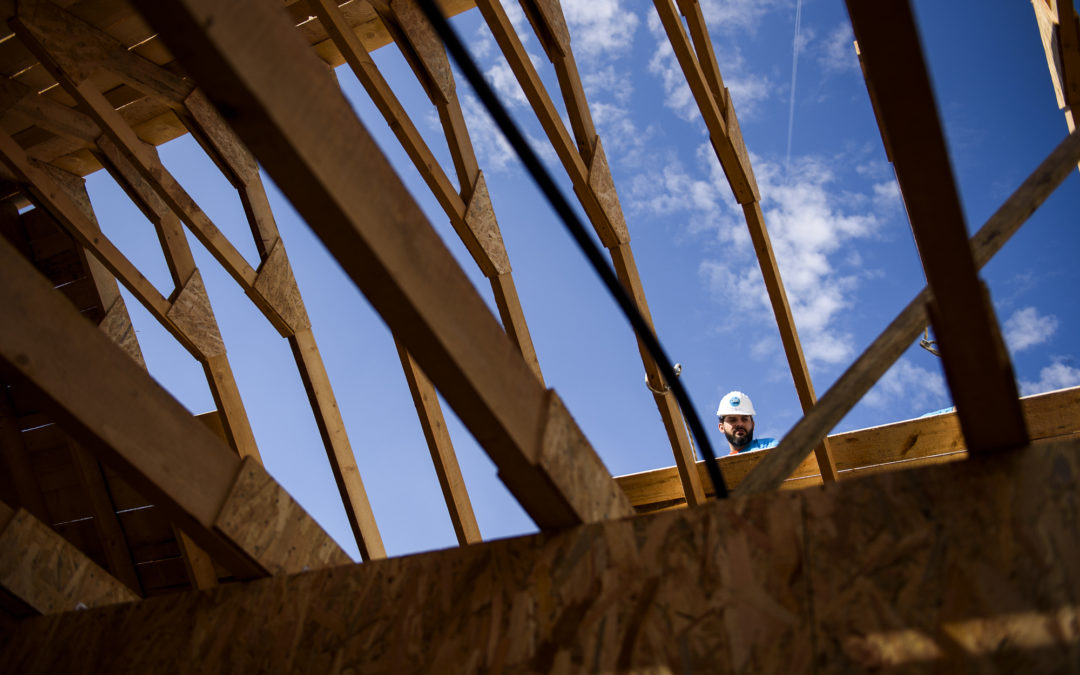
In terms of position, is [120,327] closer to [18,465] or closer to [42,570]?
[18,465]

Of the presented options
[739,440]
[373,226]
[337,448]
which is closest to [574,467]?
[373,226]

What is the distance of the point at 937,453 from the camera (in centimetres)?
456

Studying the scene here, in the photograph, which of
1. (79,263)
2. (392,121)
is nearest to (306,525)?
(392,121)

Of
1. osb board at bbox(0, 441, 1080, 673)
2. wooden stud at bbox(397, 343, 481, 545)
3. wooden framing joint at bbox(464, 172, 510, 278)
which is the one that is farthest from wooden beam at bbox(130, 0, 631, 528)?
wooden stud at bbox(397, 343, 481, 545)

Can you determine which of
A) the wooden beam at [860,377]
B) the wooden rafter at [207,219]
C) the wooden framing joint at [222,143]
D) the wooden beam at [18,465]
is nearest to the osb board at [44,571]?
the wooden beam at [860,377]

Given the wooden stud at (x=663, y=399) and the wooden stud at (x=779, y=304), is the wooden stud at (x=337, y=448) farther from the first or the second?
the wooden stud at (x=779, y=304)

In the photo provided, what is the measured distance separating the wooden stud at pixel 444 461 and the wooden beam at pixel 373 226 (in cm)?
319

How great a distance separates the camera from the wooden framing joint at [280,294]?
486 centimetres

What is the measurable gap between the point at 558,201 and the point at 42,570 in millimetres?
1727

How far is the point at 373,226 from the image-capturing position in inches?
47.0

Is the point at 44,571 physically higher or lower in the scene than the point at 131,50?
lower

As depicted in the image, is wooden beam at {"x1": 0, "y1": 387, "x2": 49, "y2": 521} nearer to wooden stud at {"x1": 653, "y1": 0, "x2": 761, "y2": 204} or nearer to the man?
the man

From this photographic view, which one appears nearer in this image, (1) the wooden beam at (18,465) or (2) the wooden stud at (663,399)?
(2) the wooden stud at (663,399)

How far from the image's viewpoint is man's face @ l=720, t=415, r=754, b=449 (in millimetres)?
6094
